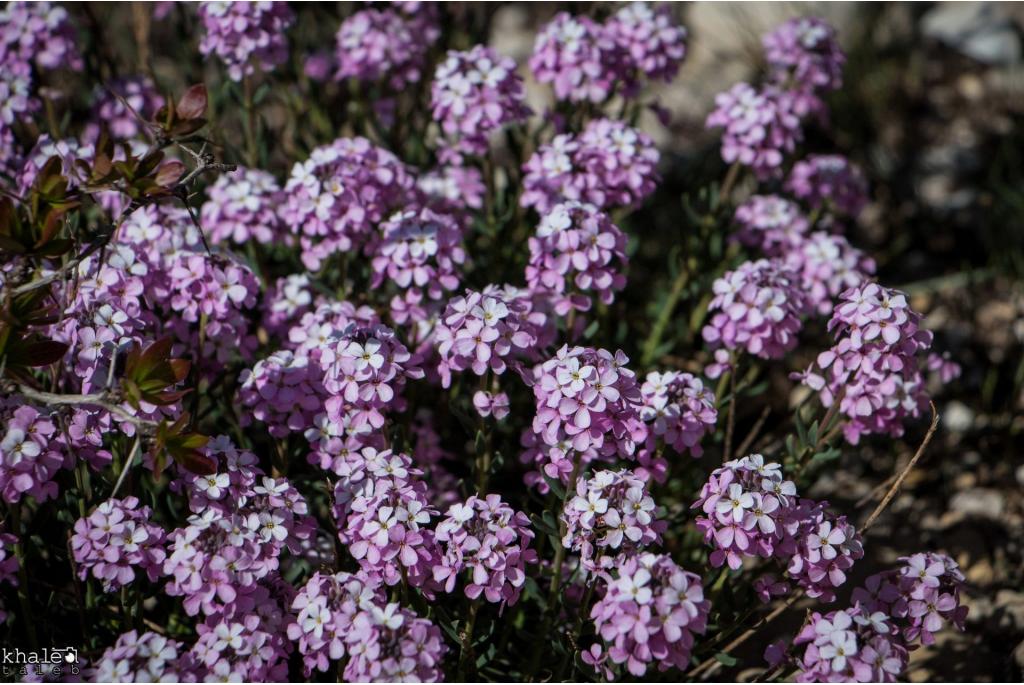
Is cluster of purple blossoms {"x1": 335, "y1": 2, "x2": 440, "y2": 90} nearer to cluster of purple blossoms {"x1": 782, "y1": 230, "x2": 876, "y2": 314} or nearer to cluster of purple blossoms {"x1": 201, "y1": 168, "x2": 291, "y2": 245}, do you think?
cluster of purple blossoms {"x1": 201, "y1": 168, "x2": 291, "y2": 245}

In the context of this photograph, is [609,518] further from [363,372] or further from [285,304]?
[285,304]

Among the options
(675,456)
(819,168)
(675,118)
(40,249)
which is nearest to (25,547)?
(40,249)

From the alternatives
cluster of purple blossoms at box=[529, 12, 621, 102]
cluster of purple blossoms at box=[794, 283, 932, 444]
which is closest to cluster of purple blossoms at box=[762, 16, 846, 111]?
cluster of purple blossoms at box=[529, 12, 621, 102]

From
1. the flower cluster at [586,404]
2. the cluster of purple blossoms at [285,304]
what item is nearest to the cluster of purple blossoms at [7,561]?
the cluster of purple blossoms at [285,304]

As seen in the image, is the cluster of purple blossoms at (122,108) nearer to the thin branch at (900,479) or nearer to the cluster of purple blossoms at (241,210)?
the cluster of purple blossoms at (241,210)

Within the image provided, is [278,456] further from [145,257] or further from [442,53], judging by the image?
[442,53]

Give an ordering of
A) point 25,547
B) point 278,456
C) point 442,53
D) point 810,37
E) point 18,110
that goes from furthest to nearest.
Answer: point 442,53 < point 810,37 < point 18,110 < point 278,456 < point 25,547
